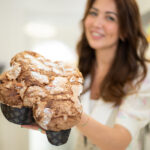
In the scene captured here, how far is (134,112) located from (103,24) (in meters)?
0.28

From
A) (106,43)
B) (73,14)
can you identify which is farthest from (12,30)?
(73,14)

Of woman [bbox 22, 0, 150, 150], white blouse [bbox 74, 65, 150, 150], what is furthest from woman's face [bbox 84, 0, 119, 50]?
white blouse [bbox 74, 65, 150, 150]

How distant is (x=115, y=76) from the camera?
0.68m

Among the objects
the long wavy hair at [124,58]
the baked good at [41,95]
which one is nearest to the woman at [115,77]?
the long wavy hair at [124,58]

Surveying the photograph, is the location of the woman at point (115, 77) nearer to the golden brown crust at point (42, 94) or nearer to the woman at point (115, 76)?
the woman at point (115, 76)

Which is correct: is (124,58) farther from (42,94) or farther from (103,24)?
(42,94)

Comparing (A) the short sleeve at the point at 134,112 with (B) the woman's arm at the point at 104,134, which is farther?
(A) the short sleeve at the point at 134,112

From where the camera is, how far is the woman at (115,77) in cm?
52

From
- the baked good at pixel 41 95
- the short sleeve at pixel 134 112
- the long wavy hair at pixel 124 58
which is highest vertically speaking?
the baked good at pixel 41 95

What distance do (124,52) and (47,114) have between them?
579mm

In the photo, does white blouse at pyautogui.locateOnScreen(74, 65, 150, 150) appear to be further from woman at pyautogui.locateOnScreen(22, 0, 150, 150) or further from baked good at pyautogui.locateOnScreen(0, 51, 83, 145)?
baked good at pyautogui.locateOnScreen(0, 51, 83, 145)

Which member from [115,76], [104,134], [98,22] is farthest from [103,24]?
[104,134]

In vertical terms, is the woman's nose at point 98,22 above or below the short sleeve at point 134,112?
above

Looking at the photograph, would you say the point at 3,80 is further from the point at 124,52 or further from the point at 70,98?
the point at 124,52
